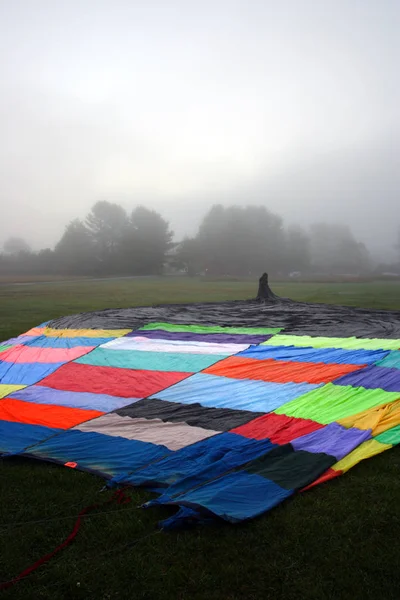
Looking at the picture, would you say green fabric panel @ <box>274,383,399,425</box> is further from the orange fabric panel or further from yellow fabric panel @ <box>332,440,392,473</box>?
the orange fabric panel

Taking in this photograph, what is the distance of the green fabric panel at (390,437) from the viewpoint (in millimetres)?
3529

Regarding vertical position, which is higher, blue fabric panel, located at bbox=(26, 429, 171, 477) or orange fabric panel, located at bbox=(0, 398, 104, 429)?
orange fabric panel, located at bbox=(0, 398, 104, 429)

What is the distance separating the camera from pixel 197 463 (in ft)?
10.5

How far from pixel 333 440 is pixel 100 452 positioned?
5.67ft

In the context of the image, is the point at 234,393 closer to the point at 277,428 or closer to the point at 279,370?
the point at 279,370

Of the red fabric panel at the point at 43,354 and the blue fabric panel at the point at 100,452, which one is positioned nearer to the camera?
the blue fabric panel at the point at 100,452

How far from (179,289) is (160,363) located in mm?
14653

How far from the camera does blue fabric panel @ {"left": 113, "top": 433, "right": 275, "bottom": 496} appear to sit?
9.75 ft

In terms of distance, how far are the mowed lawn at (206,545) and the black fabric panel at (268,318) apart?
3215 millimetres

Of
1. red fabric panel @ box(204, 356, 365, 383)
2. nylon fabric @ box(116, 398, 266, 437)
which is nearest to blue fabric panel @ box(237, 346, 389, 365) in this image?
red fabric panel @ box(204, 356, 365, 383)

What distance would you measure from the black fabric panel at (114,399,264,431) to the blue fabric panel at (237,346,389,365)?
140cm

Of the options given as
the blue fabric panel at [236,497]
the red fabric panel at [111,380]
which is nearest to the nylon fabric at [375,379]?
the red fabric panel at [111,380]

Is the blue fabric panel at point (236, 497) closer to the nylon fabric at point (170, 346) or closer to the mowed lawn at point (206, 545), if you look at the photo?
the mowed lawn at point (206, 545)

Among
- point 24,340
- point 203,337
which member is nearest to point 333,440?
point 203,337
